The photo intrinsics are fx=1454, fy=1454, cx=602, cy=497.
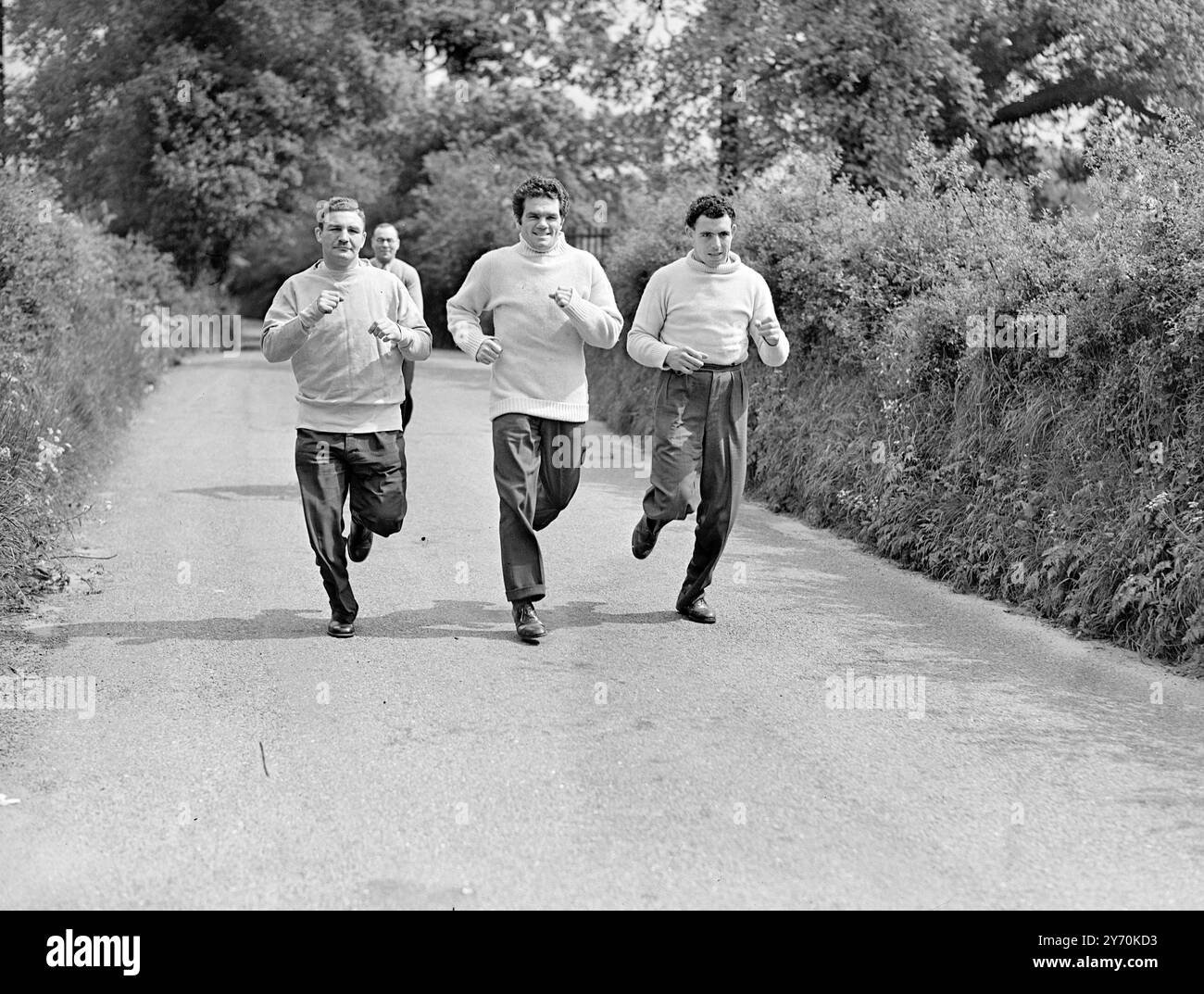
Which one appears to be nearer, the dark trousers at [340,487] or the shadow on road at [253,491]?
the dark trousers at [340,487]

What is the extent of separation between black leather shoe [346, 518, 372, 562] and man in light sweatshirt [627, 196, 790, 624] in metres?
1.62

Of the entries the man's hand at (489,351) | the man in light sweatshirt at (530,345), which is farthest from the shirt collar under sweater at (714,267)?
the man's hand at (489,351)

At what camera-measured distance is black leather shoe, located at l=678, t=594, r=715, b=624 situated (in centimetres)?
745

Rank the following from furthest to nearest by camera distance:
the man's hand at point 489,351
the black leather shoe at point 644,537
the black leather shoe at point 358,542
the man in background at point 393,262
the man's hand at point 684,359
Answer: the man in background at point 393,262, the black leather shoe at point 358,542, the black leather shoe at point 644,537, the man's hand at point 684,359, the man's hand at point 489,351

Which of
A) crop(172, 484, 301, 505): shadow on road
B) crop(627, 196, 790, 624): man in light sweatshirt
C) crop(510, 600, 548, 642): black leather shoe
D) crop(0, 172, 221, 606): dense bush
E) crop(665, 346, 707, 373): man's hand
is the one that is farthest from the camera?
crop(172, 484, 301, 505): shadow on road

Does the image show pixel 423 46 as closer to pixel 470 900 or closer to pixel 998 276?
pixel 998 276

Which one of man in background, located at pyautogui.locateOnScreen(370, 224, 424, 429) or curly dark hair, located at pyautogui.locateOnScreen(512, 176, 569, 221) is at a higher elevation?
curly dark hair, located at pyautogui.locateOnScreen(512, 176, 569, 221)

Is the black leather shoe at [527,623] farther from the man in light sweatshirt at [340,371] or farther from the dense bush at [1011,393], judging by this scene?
the dense bush at [1011,393]

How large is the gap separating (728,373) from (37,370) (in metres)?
7.26

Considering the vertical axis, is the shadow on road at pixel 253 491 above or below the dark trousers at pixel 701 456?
below

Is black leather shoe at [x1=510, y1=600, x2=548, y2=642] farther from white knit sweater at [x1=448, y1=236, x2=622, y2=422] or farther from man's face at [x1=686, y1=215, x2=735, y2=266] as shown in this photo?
man's face at [x1=686, y1=215, x2=735, y2=266]

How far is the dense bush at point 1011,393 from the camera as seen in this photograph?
715 cm

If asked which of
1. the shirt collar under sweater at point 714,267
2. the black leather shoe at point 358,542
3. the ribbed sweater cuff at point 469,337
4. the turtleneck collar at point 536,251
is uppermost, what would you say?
the turtleneck collar at point 536,251

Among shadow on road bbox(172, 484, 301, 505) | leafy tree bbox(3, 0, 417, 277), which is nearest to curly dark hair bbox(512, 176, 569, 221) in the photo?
shadow on road bbox(172, 484, 301, 505)
